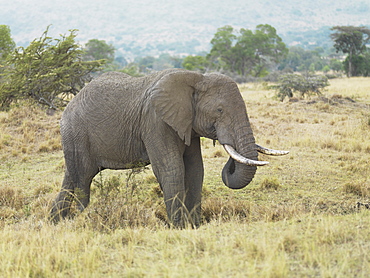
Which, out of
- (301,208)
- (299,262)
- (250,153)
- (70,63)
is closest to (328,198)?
(301,208)

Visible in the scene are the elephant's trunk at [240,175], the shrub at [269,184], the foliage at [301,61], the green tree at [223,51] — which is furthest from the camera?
the foliage at [301,61]

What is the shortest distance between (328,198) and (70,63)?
43.7 feet

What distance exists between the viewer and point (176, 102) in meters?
6.14

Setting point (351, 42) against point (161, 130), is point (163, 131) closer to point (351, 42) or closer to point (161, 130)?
point (161, 130)

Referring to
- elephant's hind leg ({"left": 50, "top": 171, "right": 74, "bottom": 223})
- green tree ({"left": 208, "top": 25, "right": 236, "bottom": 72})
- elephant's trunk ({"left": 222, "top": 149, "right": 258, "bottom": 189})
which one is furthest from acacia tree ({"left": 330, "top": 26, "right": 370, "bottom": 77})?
elephant's hind leg ({"left": 50, "top": 171, "right": 74, "bottom": 223})

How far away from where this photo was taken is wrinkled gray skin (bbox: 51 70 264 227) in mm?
6109

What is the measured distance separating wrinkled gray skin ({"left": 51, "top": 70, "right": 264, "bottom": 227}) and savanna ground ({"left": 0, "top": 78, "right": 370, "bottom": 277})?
1.24ft

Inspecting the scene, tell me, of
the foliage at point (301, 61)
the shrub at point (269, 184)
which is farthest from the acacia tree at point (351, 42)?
the shrub at point (269, 184)

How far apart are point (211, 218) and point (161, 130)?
150 cm

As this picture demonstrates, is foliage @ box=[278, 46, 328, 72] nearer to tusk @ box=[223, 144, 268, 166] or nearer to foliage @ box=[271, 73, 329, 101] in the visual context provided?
foliage @ box=[271, 73, 329, 101]

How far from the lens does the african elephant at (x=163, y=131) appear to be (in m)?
6.09

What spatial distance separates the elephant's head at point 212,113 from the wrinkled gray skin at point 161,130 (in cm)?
1

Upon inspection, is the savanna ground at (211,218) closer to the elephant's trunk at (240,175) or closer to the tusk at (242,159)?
the elephant's trunk at (240,175)

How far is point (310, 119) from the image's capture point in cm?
1752
